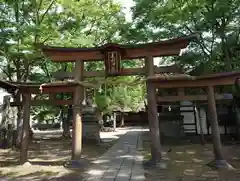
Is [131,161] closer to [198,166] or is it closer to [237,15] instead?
[198,166]

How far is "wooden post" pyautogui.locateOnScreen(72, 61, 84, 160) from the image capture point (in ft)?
27.2

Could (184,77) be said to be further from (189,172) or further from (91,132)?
(91,132)

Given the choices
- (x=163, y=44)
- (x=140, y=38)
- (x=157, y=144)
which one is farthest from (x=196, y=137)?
(x=163, y=44)

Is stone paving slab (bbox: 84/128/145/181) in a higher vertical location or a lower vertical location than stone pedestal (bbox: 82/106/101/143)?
lower

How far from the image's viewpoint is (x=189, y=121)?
688 inches

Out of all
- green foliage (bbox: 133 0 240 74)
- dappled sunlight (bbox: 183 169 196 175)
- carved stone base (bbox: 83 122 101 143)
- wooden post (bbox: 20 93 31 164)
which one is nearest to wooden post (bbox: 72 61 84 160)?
wooden post (bbox: 20 93 31 164)

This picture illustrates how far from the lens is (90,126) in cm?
1620

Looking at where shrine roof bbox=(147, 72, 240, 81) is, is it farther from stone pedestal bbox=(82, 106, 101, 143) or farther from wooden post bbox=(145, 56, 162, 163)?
stone pedestal bbox=(82, 106, 101, 143)

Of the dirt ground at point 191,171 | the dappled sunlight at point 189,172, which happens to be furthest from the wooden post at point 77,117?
the dappled sunlight at point 189,172

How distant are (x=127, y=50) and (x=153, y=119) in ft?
8.67

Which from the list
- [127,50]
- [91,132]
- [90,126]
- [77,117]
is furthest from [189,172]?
[90,126]

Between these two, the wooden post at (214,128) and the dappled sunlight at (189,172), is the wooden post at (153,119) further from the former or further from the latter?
the wooden post at (214,128)

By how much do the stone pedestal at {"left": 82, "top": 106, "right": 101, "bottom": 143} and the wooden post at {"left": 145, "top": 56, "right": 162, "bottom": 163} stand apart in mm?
8336

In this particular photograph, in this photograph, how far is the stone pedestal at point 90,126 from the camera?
1599 cm
